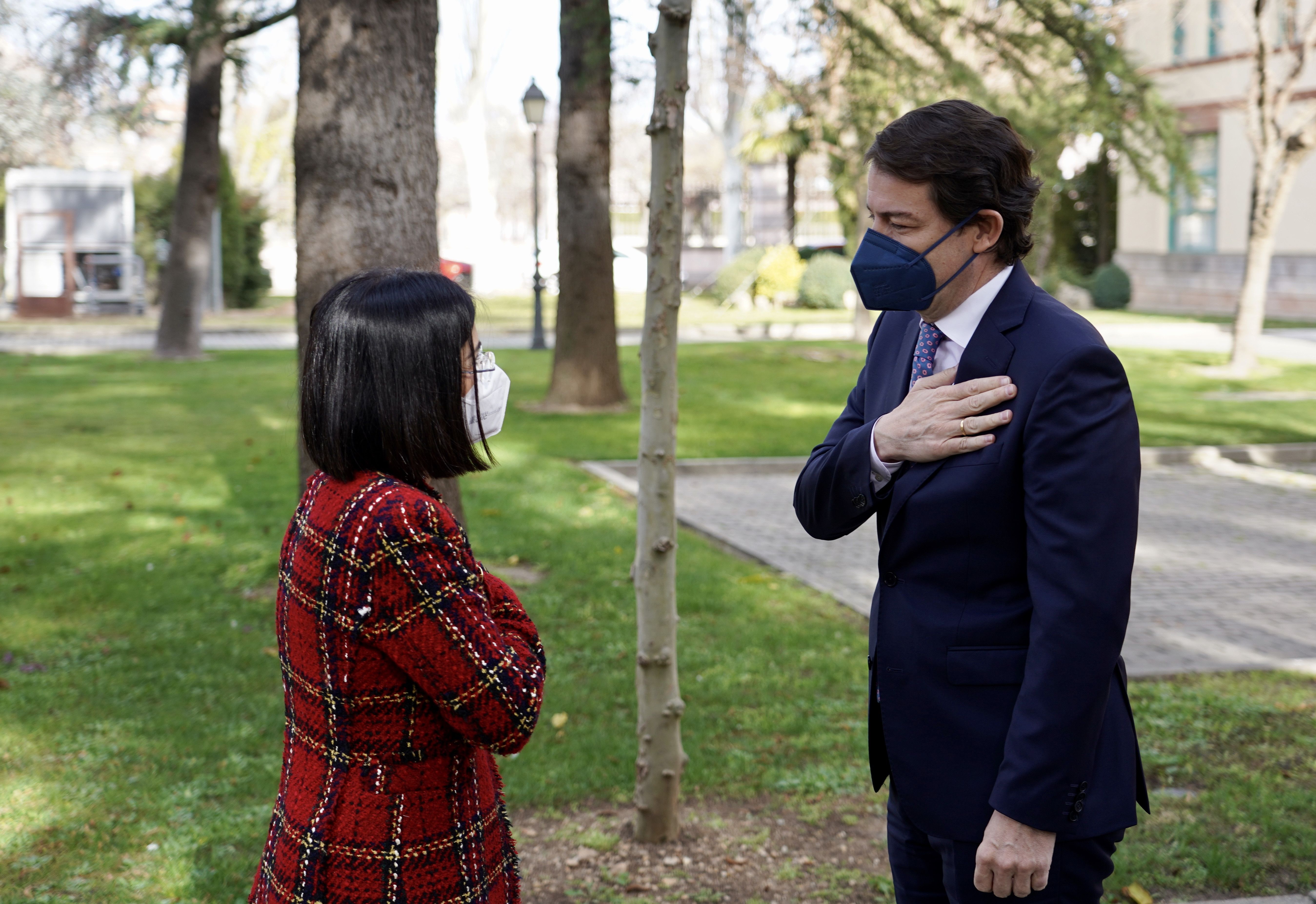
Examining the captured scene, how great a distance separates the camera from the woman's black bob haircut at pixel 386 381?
205 centimetres

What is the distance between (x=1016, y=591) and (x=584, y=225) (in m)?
11.7

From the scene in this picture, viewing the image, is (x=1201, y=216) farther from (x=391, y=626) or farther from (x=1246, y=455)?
(x=391, y=626)

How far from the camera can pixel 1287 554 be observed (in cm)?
855

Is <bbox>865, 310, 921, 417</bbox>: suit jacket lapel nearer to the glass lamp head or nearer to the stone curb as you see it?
the stone curb

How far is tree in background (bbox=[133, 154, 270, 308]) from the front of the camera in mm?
31422

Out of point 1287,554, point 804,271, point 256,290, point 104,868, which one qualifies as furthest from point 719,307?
point 104,868

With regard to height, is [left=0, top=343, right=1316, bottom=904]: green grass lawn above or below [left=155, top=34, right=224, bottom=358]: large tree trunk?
below

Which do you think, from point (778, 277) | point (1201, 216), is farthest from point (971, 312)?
point (1201, 216)

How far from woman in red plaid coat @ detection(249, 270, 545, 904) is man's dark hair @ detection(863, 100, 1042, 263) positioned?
83 centimetres

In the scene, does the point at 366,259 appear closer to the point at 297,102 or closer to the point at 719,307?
the point at 297,102

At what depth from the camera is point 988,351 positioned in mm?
2219

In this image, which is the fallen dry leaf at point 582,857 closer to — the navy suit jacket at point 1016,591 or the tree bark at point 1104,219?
the navy suit jacket at point 1016,591

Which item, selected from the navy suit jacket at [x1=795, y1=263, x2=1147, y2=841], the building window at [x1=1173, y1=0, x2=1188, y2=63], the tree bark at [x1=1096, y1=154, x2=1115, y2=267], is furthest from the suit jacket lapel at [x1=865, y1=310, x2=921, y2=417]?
the tree bark at [x1=1096, y1=154, x2=1115, y2=267]

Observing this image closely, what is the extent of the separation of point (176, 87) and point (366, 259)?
1289 cm
